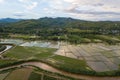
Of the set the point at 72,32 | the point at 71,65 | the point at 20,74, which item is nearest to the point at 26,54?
the point at 71,65

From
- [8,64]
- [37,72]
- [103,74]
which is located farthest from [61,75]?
[8,64]

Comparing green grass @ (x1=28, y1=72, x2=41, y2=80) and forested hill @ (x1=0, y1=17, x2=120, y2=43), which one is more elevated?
forested hill @ (x1=0, y1=17, x2=120, y2=43)

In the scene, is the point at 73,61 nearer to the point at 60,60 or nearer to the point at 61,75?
the point at 60,60

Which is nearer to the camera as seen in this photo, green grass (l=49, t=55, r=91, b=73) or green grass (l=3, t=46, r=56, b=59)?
green grass (l=49, t=55, r=91, b=73)

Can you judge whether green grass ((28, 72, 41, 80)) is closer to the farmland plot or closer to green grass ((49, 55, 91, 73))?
the farmland plot

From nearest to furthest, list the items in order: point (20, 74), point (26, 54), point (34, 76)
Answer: point (34, 76) < point (20, 74) < point (26, 54)

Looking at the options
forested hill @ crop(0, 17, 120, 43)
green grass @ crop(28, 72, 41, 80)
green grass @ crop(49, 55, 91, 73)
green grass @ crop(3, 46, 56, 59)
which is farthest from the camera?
forested hill @ crop(0, 17, 120, 43)

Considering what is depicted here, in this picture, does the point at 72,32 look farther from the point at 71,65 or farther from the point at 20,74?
the point at 20,74

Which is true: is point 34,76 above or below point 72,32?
below

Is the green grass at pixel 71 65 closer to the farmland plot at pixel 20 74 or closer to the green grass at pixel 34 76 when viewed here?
the green grass at pixel 34 76

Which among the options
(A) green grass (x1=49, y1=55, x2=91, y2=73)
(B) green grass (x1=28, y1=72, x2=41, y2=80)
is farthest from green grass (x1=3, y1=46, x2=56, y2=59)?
(B) green grass (x1=28, y1=72, x2=41, y2=80)

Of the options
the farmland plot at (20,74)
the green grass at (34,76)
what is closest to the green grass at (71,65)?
the green grass at (34,76)
